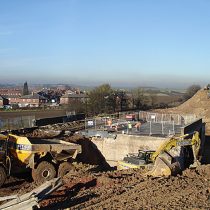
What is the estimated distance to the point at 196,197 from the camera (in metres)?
11.6

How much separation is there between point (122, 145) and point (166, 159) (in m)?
7.60

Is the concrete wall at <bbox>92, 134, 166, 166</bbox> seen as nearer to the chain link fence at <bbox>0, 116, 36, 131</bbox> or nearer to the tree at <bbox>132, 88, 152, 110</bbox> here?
the chain link fence at <bbox>0, 116, 36, 131</bbox>

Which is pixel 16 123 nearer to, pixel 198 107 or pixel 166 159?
pixel 166 159

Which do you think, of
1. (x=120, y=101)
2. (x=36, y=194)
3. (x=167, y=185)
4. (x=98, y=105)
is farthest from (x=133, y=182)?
(x=120, y=101)

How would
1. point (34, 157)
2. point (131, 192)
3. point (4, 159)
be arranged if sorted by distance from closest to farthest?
point (131, 192)
point (4, 159)
point (34, 157)

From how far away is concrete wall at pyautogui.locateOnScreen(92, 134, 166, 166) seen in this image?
2314 centimetres

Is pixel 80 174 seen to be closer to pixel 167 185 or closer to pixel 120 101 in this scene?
pixel 167 185

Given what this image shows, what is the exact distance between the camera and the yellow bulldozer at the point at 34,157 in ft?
53.7

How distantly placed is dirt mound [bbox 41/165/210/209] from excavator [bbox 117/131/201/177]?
69 centimetres

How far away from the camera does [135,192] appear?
41.0 ft

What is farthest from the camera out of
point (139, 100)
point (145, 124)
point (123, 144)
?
point (139, 100)

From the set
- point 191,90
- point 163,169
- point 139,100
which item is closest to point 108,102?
point 139,100

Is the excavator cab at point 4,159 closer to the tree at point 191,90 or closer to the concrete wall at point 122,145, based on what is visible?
the concrete wall at point 122,145

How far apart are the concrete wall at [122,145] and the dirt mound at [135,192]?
23.4 feet
